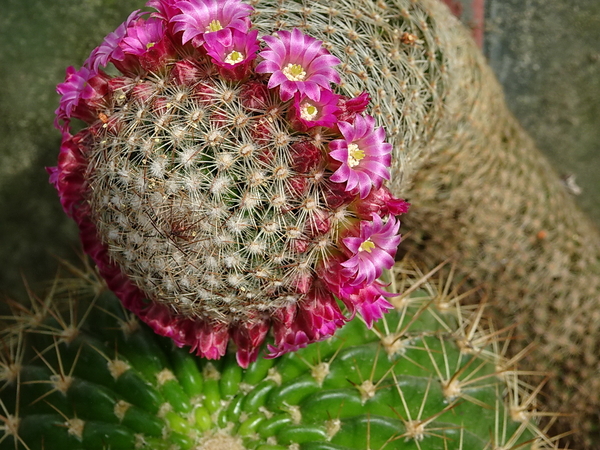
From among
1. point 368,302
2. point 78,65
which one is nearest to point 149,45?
point 368,302

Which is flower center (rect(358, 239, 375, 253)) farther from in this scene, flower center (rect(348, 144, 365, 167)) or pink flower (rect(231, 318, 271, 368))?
pink flower (rect(231, 318, 271, 368))

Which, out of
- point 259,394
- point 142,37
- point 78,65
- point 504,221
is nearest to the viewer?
point 142,37

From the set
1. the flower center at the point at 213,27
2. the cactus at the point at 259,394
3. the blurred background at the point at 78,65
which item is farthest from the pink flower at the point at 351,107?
the blurred background at the point at 78,65

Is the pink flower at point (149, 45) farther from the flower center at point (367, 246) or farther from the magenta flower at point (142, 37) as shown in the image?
the flower center at point (367, 246)

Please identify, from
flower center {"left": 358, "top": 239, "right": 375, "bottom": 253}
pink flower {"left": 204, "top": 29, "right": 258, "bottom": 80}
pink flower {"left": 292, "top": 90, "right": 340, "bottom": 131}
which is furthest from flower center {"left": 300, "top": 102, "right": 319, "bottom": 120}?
flower center {"left": 358, "top": 239, "right": 375, "bottom": 253}

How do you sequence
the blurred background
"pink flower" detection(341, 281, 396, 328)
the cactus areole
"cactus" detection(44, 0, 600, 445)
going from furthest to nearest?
the blurred background, "cactus" detection(44, 0, 600, 445), "pink flower" detection(341, 281, 396, 328), the cactus areole

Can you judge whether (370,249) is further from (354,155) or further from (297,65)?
(297,65)

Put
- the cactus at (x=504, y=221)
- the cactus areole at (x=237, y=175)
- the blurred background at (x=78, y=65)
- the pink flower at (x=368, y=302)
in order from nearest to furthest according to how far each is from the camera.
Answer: the cactus areole at (x=237, y=175) < the pink flower at (x=368, y=302) < the cactus at (x=504, y=221) < the blurred background at (x=78, y=65)

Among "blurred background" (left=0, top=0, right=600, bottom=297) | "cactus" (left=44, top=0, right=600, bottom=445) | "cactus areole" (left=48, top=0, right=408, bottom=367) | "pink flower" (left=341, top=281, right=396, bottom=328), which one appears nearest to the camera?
"cactus areole" (left=48, top=0, right=408, bottom=367)

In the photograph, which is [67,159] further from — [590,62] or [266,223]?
[590,62]
